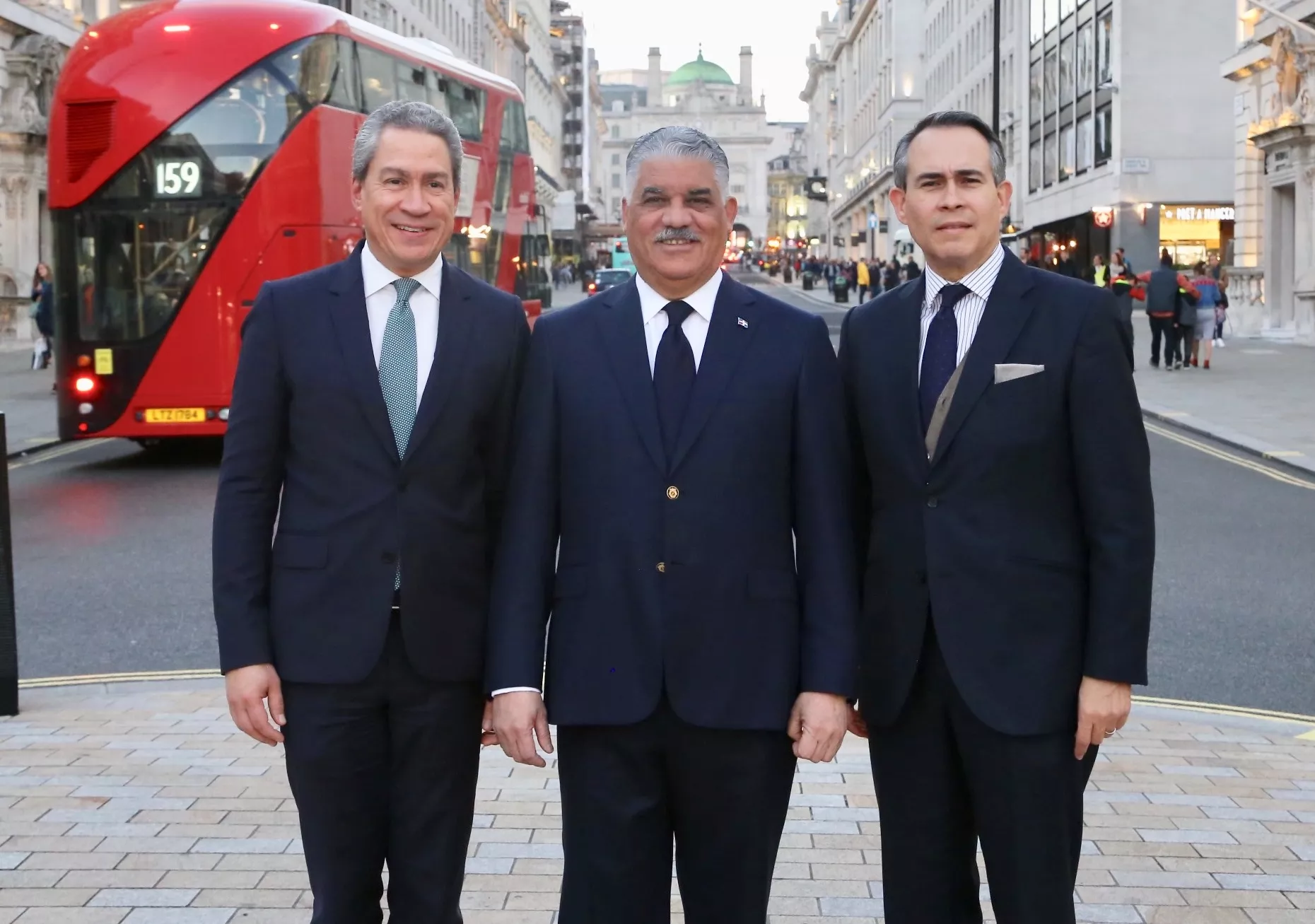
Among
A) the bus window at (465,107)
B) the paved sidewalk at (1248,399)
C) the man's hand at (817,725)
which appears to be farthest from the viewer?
the bus window at (465,107)

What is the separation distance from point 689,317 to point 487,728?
95cm

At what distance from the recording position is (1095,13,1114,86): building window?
4528cm

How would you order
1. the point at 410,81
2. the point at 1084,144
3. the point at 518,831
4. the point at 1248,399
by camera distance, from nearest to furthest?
the point at 518,831, the point at 410,81, the point at 1248,399, the point at 1084,144

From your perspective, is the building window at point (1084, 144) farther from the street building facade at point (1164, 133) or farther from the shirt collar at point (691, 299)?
the shirt collar at point (691, 299)

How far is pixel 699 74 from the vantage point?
19500 cm

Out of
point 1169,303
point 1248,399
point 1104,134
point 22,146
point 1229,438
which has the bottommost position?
point 1229,438

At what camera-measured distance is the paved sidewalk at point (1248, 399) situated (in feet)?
52.7

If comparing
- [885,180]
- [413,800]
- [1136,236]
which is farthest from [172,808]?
[885,180]

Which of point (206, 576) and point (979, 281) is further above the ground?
point (979, 281)

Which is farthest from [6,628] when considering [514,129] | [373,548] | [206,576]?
[514,129]

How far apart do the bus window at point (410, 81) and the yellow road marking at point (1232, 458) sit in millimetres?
8526

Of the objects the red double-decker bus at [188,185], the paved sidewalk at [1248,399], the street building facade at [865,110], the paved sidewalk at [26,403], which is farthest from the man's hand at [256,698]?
the street building facade at [865,110]

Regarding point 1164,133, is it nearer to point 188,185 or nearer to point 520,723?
point 188,185

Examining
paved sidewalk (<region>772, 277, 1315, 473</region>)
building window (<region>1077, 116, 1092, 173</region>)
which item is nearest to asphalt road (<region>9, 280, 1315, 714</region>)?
paved sidewalk (<region>772, 277, 1315, 473</region>)
